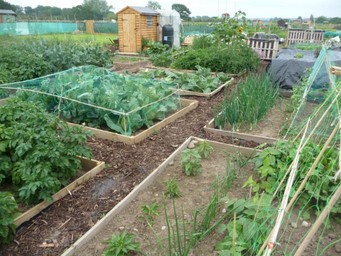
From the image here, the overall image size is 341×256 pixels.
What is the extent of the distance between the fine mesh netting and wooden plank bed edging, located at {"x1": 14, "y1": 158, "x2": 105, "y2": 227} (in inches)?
32.6

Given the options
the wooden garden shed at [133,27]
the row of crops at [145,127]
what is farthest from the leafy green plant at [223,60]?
the wooden garden shed at [133,27]

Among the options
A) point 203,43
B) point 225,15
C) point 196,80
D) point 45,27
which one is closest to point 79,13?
point 45,27

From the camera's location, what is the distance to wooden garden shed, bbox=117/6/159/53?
43.2 ft

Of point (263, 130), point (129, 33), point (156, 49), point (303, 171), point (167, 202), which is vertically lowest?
point (167, 202)

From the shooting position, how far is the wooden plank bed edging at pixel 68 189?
2405mm

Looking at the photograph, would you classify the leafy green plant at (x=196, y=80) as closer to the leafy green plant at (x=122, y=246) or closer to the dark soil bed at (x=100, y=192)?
the dark soil bed at (x=100, y=192)

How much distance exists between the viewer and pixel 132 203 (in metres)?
2.74

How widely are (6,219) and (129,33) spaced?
40.9 feet

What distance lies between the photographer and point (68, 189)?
2805 millimetres

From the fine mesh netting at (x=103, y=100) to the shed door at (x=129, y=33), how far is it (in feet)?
29.2

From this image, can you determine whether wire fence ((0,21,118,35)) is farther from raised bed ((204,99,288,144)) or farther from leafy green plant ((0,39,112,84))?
raised bed ((204,99,288,144))

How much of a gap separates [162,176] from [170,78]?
11.9 ft

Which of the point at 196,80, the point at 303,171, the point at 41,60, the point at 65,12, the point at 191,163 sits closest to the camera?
the point at 303,171

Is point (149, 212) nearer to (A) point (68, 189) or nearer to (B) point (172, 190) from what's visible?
(B) point (172, 190)
